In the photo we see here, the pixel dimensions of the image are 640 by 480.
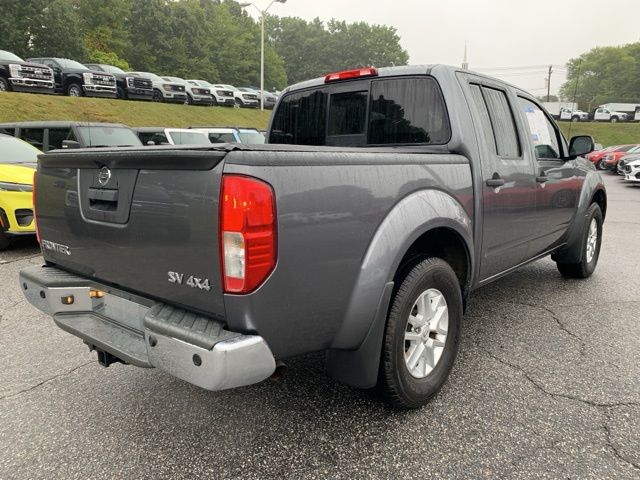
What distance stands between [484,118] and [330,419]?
2184mm

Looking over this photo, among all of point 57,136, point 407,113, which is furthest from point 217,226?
point 57,136

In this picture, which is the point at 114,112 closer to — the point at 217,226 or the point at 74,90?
the point at 74,90

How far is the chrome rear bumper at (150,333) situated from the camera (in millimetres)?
1753

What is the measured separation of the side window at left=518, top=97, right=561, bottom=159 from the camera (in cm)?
388

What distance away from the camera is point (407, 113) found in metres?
3.18

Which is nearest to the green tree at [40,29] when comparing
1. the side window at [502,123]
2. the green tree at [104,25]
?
the green tree at [104,25]

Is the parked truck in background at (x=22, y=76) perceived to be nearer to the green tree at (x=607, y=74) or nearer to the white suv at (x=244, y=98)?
the white suv at (x=244, y=98)

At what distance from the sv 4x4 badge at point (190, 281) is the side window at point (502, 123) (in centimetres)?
235

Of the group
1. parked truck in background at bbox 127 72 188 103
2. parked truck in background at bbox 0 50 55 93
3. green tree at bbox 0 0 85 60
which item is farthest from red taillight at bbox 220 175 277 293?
green tree at bbox 0 0 85 60

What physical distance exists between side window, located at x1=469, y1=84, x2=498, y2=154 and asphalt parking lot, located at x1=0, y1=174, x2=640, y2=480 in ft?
4.82

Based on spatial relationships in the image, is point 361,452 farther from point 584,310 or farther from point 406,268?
point 584,310

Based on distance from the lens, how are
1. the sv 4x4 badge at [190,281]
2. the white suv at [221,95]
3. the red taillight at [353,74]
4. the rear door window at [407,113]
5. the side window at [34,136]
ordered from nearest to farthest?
the sv 4x4 badge at [190,281], the rear door window at [407,113], the red taillight at [353,74], the side window at [34,136], the white suv at [221,95]

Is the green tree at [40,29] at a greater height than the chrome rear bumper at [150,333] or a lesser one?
greater

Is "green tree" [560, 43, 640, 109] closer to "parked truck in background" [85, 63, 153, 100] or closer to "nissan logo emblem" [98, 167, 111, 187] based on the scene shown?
"parked truck in background" [85, 63, 153, 100]
